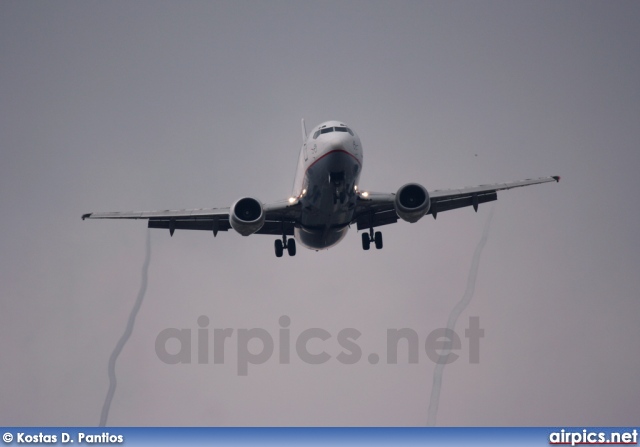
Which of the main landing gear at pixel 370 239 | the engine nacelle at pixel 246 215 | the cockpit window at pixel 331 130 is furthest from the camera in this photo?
the main landing gear at pixel 370 239

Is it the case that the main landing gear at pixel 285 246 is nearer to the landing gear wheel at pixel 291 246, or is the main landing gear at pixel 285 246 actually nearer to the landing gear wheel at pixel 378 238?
→ the landing gear wheel at pixel 291 246

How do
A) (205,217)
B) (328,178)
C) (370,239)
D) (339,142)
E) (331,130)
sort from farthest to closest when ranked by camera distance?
1. (370,239)
2. (205,217)
3. (331,130)
4. (328,178)
5. (339,142)

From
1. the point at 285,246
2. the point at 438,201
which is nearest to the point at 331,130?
the point at 438,201

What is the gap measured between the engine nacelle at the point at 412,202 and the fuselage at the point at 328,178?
1.94 m

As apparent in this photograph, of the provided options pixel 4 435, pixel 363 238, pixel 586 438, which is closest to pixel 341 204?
pixel 363 238

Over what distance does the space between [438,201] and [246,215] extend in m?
9.49

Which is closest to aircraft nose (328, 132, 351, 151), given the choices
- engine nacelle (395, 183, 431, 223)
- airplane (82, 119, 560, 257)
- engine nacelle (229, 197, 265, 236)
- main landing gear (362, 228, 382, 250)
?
airplane (82, 119, 560, 257)

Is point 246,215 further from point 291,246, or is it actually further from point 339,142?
point 291,246

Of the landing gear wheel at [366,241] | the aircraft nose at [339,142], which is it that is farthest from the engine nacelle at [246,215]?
the landing gear wheel at [366,241]

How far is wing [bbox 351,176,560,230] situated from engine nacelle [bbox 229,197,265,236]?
15.0 ft

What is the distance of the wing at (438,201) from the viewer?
41.6 metres

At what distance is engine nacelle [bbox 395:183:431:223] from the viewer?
3916cm

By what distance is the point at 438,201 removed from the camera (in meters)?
43.8

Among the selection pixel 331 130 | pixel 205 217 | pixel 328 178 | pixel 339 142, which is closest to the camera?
pixel 339 142
